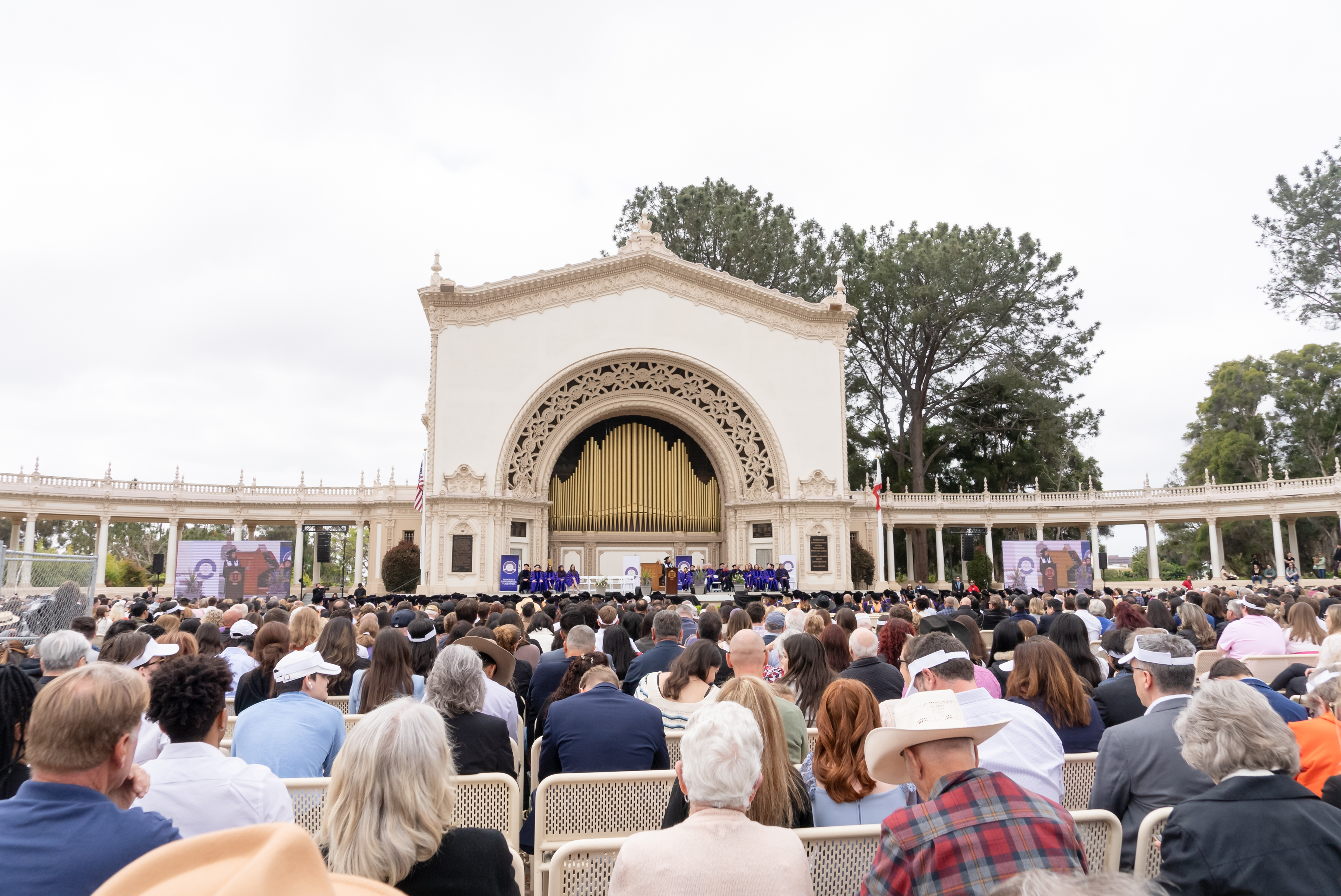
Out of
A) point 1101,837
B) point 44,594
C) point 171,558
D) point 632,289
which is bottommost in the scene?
point 1101,837

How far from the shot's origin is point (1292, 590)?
1316cm

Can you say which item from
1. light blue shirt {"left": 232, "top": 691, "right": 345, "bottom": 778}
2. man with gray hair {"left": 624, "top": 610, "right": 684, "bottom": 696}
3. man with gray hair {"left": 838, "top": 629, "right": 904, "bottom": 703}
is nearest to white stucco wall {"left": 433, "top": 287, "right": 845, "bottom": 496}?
man with gray hair {"left": 624, "top": 610, "right": 684, "bottom": 696}

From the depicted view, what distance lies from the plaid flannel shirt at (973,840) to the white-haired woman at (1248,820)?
40 cm

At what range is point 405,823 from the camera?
2.46 metres

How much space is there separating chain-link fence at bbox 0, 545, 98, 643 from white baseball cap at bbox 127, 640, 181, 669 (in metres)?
2.63

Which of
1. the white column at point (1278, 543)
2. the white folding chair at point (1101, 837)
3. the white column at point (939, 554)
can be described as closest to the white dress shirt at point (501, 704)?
the white folding chair at point (1101, 837)

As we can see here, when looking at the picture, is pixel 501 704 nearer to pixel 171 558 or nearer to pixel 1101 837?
pixel 1101 837

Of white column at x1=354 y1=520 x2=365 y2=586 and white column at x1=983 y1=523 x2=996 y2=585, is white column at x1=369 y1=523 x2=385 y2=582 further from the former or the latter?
white column at x1=983 y1=523 x2=996 y2=585

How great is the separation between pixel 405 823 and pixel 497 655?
4.43 metres

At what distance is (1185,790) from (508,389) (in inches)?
1017

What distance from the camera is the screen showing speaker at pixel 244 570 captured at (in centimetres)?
2256

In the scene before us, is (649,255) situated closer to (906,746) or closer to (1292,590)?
(1292,590)

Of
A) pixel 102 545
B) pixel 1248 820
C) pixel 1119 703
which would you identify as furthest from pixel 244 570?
pixel 1248 820

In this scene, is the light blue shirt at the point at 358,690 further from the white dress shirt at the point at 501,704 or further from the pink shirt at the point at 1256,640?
the pink shirt at the point at 1256,640
